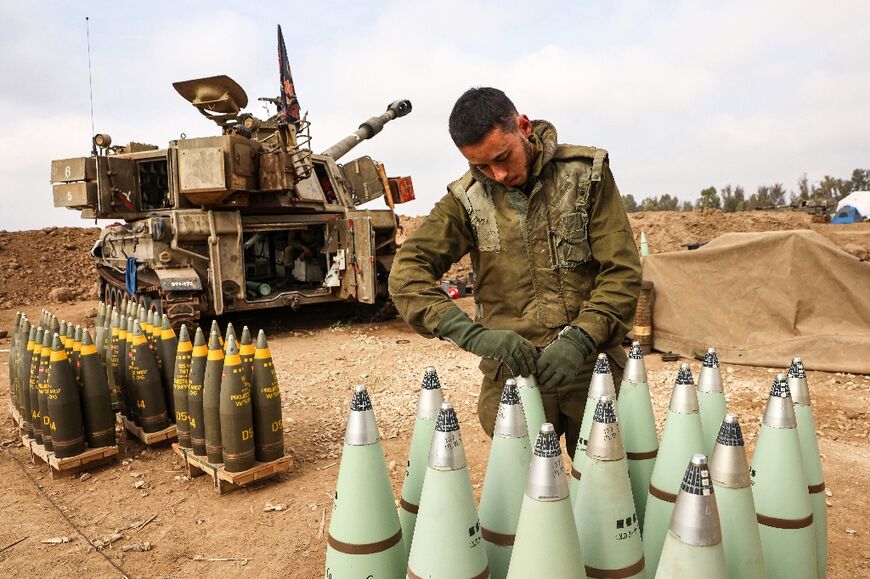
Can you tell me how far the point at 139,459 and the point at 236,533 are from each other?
1454 millimetres

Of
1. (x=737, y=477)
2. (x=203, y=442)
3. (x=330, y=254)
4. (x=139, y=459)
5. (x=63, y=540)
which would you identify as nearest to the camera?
(x=737, y=477)

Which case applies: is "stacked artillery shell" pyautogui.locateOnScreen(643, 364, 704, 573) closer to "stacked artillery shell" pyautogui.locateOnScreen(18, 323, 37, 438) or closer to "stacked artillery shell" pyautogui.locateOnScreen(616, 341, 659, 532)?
"stacked artillery shell" pyautogui.locateOnScreen(616, 341, 659, 532)

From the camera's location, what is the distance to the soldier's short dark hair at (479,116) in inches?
85.1

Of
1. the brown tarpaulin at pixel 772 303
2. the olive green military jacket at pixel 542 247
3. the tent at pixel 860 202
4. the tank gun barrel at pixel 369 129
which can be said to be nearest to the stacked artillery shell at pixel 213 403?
the olive green military jacket at pixel 542 247

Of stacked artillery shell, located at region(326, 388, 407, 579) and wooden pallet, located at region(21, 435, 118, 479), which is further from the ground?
stacked artillery shell, located at region(326, 388, 407, 579)

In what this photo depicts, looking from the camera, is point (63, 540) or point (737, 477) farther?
point (63, 540)

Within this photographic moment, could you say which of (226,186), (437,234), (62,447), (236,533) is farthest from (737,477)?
(226,186)

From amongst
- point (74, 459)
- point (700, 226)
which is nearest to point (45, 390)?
point (74, 459)

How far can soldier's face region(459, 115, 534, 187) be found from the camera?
220cm

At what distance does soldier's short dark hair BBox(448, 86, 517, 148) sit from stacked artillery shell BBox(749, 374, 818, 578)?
119cm

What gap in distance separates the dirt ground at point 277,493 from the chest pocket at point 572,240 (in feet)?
6.17

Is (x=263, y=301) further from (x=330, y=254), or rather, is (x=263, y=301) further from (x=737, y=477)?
(x=737, y=477)

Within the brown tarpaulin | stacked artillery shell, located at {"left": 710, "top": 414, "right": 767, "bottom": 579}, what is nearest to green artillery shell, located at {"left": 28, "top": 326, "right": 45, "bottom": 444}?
stacked artillery shell, located at {"left": 710, "top": 414, "right": 767, "bottom": 579}

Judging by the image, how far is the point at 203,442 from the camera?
13.0ft
